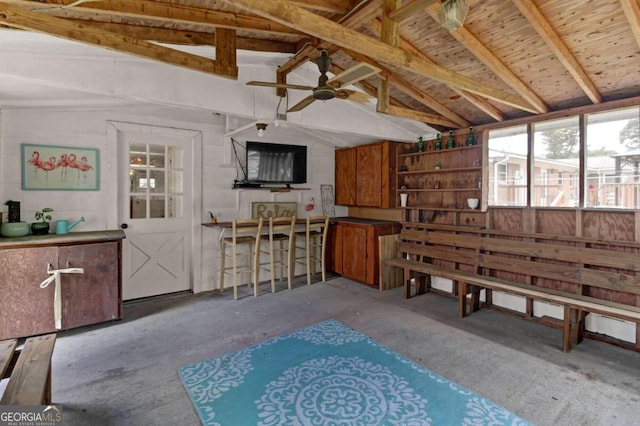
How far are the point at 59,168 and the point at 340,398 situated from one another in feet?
12.3

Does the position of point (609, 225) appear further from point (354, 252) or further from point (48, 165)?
point (48, 165)

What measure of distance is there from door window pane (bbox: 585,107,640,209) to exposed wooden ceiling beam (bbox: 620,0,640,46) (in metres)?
1.25

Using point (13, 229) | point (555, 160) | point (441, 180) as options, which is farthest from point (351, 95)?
point (13, 229)

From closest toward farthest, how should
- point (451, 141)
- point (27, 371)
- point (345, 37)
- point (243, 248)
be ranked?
point (27, 371) < point (345, 37) < point (451, 141) < point (243, 248)

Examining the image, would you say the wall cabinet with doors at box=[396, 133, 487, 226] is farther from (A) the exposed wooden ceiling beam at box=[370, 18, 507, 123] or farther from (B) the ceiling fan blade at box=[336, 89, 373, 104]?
(B) the ceiling fan blade at box=[336, 89, 373, 104]

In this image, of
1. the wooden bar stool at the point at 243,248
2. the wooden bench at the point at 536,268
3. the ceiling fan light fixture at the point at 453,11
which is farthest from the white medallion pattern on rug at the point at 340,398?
the ceiling fan light fixture at the point at 453,11

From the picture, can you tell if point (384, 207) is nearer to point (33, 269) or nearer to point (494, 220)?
point (494, 220)

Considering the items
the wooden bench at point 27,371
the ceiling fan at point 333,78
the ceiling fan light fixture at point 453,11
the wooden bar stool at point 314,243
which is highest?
the ceiling fan light fixture at point 453,11

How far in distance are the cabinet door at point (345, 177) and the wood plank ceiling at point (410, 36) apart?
206cm

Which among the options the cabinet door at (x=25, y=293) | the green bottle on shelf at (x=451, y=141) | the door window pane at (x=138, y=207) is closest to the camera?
the cabinet door at (x=25, y=293)

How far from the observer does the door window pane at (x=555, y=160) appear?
355 cm

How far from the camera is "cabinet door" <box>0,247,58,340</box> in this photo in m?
2.89

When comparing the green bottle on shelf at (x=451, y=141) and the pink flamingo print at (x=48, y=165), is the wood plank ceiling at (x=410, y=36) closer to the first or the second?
the green bottle on shelf at (x=451, y=141)

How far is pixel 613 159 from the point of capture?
3.26 m
